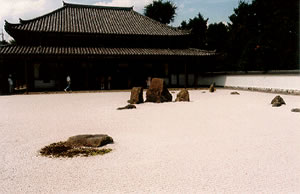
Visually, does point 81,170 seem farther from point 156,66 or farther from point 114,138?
point 156,66

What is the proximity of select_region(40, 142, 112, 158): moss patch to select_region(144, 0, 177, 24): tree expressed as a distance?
4119cm

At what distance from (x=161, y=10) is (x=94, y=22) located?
71.9 feet

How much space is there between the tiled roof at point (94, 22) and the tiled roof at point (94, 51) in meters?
1.55

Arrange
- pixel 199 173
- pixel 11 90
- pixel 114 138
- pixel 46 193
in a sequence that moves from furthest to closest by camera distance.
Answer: pixel 11 90 → pixel 114 138 → pixel 199 173 → pixel 46 193

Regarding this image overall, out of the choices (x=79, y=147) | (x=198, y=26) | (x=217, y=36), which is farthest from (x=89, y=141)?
(x=198, y=26)

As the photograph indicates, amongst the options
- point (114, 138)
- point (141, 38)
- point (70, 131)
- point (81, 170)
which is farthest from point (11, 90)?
point (81, 170)

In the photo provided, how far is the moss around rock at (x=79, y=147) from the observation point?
16.0 feet

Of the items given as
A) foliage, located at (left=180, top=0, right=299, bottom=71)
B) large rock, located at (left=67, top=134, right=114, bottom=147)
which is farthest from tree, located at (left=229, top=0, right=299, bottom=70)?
large rock, located at (left=67, top=134, right=114, bottom=147)

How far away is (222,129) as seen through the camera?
6.84 metres

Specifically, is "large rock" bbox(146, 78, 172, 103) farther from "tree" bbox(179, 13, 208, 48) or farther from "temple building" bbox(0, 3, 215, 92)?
"tree" bbox(179, 13, 208, 48)

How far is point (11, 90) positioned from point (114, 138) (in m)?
17.4

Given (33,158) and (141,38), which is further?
(141,38)

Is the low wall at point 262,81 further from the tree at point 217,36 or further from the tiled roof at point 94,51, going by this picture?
the tree at point 217,36

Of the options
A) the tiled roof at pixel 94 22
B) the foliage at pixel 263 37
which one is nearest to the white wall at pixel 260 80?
the foliage at pixel 263 37
